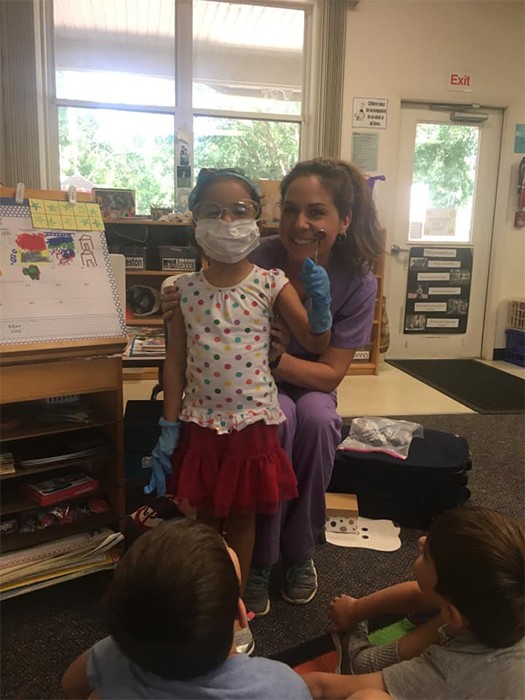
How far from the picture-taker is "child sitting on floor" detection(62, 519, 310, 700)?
0.70m

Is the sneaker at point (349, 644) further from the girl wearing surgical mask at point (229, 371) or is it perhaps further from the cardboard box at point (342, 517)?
the cardboard box at point (342, 517)

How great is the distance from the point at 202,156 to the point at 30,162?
1.19m

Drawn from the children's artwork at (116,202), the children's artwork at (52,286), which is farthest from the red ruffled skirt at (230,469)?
the children's artwork at (116,202)

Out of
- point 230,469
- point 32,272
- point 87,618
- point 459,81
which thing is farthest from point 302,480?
point 459,81

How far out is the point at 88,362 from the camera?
1.39 metres

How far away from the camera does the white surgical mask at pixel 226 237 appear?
4.23 ft

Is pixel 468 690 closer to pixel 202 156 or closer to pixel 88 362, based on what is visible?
pixel 88 362

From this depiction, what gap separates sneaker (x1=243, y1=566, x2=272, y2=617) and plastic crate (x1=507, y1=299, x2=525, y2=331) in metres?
3.82

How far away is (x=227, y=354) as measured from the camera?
1.28 meters

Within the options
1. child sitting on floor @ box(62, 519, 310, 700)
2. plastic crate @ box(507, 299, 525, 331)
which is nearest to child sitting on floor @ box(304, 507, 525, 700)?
child sitting on floor @ box(62, 519, 310, 700)

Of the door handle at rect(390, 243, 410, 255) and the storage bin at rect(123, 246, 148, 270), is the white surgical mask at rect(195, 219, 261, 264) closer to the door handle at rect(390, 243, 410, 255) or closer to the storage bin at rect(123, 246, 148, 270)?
the storage bin at rect(123, 246, 148, 270)

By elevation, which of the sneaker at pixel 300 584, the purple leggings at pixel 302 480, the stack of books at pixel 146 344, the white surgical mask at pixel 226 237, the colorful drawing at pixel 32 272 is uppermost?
the white surgical mask at pixel 226 237

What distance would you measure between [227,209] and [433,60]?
375 centimetres

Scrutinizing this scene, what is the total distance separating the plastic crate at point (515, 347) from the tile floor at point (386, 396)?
1.17 metres
